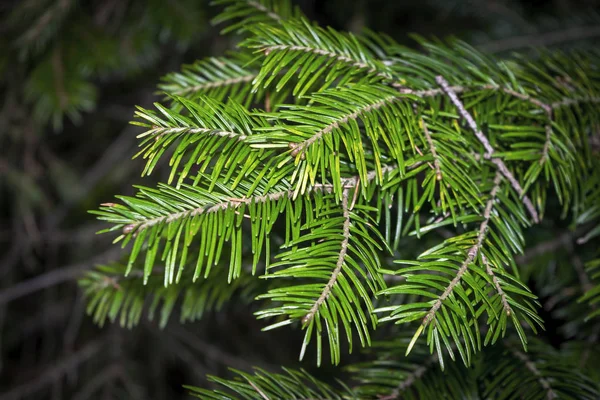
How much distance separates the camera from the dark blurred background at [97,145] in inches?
42.8

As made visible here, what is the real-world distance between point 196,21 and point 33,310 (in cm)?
134

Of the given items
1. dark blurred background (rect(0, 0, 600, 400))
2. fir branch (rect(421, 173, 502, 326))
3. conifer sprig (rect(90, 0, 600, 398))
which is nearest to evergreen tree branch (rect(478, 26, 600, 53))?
dark blurred background (rect(0, 0, 600, 400))

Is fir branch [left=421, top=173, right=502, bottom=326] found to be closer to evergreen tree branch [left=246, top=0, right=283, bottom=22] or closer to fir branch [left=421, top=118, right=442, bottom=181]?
fir branch [left=421, top=118, right=442, bottom=181]

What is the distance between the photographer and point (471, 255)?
424 mm

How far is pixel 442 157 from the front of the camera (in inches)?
17.9

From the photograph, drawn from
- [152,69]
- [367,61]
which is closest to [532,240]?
[367,61]

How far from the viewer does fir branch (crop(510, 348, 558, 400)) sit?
0.48m

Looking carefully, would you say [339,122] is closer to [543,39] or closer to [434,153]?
[434,153]

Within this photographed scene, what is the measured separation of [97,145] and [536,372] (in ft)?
5.64

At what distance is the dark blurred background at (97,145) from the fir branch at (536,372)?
86 cm

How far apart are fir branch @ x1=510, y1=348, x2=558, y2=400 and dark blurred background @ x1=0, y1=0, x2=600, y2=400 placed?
0.86m

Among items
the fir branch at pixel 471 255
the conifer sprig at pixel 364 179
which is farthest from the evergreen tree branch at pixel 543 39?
the fir branch at pixel 471 255

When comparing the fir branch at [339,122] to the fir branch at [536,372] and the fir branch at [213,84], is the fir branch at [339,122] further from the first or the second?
the fir branch at [536,372]

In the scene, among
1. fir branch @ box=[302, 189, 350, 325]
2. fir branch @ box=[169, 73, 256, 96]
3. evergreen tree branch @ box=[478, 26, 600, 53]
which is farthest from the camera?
evergreen tree branch @ box=[478, 26, 600, 53]
